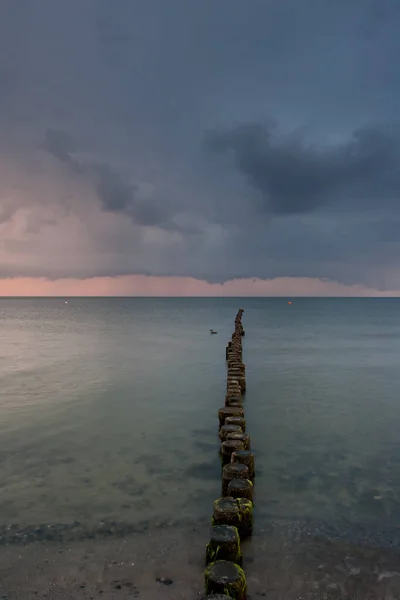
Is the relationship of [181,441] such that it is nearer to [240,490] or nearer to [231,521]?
[240,490]

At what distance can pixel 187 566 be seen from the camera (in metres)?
4.96

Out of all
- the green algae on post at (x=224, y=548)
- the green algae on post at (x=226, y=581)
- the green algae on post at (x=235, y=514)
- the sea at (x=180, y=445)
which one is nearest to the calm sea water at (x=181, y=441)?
the sea at (x=180, y=445)

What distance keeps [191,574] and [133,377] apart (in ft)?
40.9

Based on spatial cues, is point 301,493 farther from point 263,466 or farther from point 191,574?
point 191,574

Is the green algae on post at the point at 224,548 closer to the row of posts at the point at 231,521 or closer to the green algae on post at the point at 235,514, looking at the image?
the row of posts at the point at 231,521

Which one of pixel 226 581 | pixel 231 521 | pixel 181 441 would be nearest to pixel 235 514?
pixel 231 521

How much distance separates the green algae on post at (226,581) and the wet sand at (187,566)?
23.4 inches

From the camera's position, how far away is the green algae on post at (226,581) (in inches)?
157

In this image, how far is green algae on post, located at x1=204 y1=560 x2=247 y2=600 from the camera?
13.1 ft

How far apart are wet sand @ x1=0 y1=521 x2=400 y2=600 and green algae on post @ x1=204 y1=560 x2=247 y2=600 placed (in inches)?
23.4

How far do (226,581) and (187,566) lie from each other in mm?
1122

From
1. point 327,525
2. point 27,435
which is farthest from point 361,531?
point 27,435

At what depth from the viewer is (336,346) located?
28625 mm

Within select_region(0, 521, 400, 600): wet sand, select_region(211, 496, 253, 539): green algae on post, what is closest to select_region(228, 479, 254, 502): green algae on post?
select_region(211, 496, 253, 539): green algae on post
